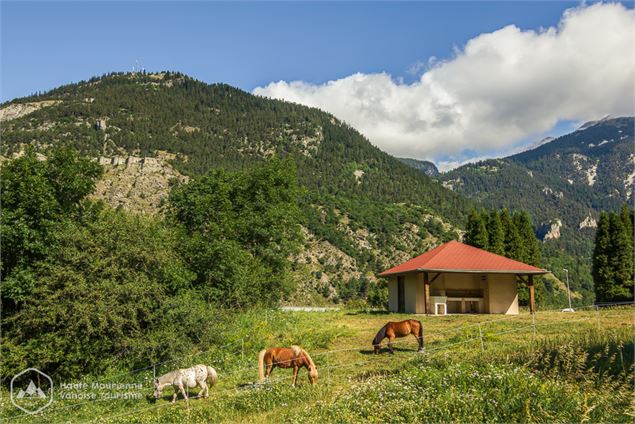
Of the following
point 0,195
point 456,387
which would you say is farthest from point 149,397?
point 0,195

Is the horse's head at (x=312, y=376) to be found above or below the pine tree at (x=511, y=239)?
below

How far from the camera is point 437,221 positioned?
461 ft

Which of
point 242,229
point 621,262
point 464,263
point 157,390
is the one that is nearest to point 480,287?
point 464,263

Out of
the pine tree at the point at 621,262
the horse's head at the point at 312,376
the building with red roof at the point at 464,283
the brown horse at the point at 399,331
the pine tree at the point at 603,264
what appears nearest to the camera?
the horse's head at the point at 312,376

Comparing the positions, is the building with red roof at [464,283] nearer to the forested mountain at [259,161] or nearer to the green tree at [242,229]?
the green tree at [242,229]

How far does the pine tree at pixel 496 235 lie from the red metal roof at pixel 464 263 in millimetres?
17401

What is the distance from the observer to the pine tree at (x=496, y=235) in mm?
48125

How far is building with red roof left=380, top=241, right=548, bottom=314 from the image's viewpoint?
93.7 ft

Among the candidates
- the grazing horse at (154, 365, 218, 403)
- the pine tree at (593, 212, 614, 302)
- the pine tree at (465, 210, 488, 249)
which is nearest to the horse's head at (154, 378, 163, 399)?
the grazing horse at (154, 365, 218, 403)

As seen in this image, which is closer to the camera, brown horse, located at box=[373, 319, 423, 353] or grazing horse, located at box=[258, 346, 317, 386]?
grazing horse, located at box=[258, 346, 317, 386]

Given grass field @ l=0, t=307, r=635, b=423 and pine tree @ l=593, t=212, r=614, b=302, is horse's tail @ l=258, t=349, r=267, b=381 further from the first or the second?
pine tree @ l=593, t=212, r=614, b=302

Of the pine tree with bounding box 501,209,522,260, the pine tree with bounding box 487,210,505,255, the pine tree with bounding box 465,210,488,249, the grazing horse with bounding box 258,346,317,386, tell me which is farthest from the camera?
the pine tree with bounding box 501,209,522,260

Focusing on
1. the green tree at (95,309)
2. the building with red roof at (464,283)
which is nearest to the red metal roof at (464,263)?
the building with red roof at (464,283)

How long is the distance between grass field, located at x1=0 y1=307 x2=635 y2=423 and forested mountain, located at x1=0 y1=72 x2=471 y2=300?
258 ft
